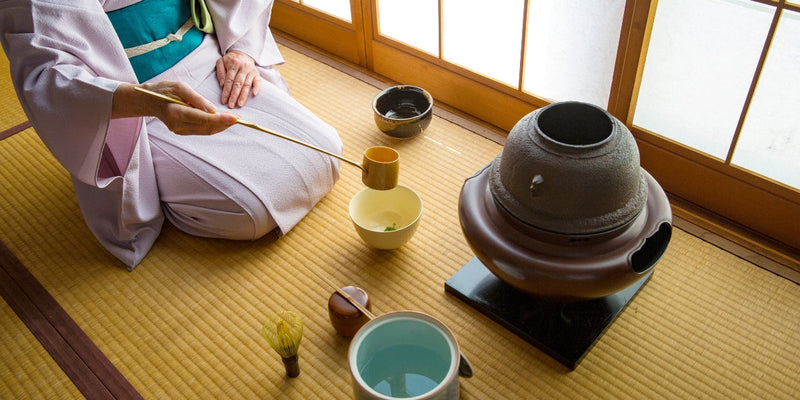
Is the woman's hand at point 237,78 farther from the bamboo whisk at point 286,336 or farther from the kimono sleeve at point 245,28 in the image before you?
the bamboo whisk at point 286,336

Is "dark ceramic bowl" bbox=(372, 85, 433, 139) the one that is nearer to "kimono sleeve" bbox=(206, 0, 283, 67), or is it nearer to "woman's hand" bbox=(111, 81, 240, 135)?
"kimono sleeve" bbox=(206, 0, 283, 67)

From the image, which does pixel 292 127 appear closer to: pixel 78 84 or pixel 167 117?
pixel 167 117

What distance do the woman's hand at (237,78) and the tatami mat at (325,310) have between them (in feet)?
1.70

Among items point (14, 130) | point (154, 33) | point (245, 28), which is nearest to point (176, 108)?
point (154, 33)

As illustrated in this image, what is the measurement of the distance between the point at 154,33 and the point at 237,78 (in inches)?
13.3

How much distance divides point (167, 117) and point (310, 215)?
751 millimetres

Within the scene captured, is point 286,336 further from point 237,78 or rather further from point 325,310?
point 237,78

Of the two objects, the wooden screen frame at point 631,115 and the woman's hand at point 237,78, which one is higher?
the woman's hand at point 237,78

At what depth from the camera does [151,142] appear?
7.62ft

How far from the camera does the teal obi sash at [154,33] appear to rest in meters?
2.27

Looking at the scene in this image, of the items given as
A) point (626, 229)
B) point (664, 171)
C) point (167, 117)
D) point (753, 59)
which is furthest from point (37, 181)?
point (753, 59)

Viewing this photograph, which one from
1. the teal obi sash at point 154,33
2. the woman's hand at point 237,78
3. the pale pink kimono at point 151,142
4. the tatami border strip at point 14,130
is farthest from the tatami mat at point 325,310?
the teal obi sash at point 154,33

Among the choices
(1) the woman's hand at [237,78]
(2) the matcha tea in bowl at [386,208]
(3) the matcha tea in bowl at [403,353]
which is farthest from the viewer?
(1) the woman's hand at [237,78]

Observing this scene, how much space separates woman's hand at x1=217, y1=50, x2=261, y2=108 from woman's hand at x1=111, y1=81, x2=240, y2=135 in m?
0.51
